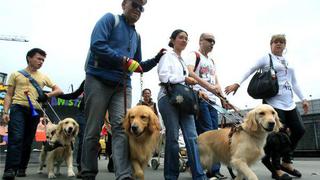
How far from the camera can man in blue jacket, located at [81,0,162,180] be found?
3.81m

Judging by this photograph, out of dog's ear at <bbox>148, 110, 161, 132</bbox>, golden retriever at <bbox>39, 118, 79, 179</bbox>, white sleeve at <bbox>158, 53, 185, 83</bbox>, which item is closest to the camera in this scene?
dog's ear at <bbox>148, 110, 161, 132</bbox>

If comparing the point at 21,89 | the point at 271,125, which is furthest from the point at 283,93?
the point at 21,89

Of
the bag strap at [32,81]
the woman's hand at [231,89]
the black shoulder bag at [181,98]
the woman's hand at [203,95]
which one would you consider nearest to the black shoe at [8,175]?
the bag strap at [32,81]

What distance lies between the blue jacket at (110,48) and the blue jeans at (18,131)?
2.16 meters

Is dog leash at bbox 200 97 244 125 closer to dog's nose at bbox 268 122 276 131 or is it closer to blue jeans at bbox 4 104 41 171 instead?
dog's nose at bbox 268 122 276 131

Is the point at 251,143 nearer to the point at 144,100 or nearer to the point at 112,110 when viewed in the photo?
the point at 112,110

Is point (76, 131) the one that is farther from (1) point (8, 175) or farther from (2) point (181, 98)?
(2) point (181, 98)

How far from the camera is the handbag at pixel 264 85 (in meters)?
5.38

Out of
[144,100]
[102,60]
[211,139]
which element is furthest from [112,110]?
[144,100]

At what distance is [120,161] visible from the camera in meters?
3.87

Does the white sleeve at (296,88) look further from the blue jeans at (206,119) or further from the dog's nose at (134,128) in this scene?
the dog's nose at (134,128)

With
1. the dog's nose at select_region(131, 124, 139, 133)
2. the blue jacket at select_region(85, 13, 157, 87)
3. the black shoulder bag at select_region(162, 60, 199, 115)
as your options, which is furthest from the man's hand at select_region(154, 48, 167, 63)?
the dog's nose at select_region(131, 124, 139, 133)

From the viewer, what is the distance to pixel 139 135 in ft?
13.4

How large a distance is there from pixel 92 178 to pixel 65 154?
2.76m
